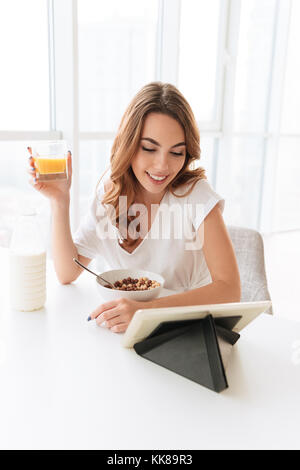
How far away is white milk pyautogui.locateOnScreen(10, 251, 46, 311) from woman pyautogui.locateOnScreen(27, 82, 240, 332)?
20 cm

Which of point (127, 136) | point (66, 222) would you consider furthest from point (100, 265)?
point (127, 136)

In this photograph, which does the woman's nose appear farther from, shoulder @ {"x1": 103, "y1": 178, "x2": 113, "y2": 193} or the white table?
the white table

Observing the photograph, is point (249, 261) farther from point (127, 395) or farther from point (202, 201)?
point (127, 395)

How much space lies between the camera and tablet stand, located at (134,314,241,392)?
0.72m

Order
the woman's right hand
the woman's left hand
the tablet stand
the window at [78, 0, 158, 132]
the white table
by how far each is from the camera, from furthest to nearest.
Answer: the window at [78, 0, 158, 132], the woman's right hand, the woman's left hand, the tablet stand, the white table

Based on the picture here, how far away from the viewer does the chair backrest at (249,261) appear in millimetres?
1459

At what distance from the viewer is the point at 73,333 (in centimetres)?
90

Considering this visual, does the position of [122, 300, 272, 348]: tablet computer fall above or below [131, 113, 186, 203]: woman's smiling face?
below

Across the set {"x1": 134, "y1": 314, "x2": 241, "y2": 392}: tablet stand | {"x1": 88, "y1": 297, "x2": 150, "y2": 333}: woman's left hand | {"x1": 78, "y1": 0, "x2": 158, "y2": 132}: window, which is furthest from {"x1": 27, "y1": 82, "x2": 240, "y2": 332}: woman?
{"x1": 78, "y1": 0, "x2": 158, "y2": 132}: window

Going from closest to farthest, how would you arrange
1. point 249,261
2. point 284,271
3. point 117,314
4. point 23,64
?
point 117,314, point 249,261, point 23,64, point 284,271

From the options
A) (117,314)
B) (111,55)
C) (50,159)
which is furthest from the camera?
(111,55)

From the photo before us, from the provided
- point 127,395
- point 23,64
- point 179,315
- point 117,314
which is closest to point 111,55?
point 23,64

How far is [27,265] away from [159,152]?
1.58 feet

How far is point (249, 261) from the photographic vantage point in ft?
4.94
